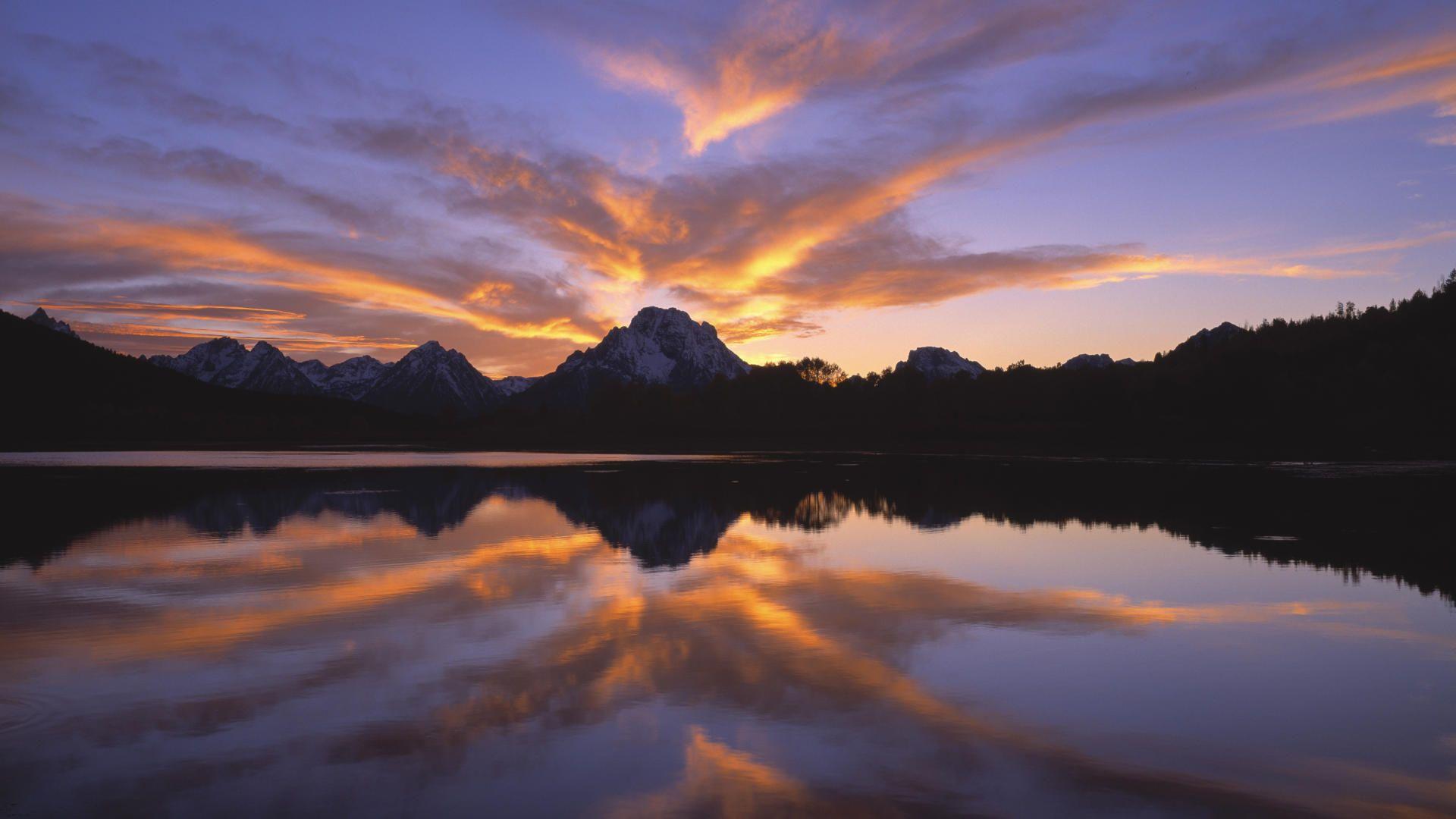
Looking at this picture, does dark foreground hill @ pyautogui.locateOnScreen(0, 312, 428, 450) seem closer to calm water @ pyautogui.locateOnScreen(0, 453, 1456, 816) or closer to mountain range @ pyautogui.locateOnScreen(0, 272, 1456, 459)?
mountain range @ pyautogui.locateOnScreen(0, 272, 1456, 459)

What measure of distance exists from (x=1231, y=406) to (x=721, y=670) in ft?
426

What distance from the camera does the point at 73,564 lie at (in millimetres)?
21109

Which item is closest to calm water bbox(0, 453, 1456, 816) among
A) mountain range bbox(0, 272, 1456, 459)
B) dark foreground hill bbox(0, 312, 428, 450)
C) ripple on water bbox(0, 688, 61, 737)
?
ripple on water bbox(0, 688, 61, 737)

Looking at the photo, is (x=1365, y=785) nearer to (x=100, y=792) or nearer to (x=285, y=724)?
(x=285, y=724)

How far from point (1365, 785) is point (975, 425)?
486 ft

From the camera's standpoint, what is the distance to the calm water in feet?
27.9

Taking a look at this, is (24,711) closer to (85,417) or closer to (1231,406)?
(1231,406)

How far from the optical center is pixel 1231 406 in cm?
12088

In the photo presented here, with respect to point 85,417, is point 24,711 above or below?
below

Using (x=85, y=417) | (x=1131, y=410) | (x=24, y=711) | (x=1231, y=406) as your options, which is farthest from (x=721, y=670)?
(x=85, y=417)

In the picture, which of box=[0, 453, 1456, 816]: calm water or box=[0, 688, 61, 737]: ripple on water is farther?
box=[0, 688, 61, 737]: ripple on water

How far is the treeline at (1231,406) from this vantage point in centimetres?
10050

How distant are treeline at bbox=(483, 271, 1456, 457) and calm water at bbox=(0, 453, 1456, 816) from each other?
79229mm

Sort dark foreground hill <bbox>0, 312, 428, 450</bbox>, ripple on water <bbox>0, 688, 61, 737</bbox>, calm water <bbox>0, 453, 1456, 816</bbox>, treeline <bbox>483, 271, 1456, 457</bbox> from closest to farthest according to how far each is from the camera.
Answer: calm water <bbox>0, 453, 1456, 816</bbox>, ripple on water <bbox>0, 688, 61, 737</bbox>, treeline <bbox>483, 271, 1456, 457</bbox>, dark foreground hill <bbox>0, 312, 428, 450</bbox>
